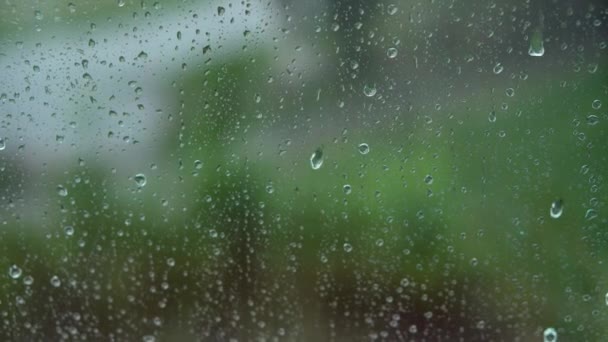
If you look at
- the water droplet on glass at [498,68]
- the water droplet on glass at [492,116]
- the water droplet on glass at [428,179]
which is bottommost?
the water droplet on glass at [428,179]

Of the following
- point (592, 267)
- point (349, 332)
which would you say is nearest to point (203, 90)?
point (349, 332)

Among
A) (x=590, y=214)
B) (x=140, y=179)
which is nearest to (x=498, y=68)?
(x=590, y=214)

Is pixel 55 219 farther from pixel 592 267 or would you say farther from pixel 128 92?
pixel 592 267

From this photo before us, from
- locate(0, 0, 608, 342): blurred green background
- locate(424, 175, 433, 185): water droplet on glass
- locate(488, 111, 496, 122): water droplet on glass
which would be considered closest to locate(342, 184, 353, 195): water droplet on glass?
locate(0, 0, 608, 342): blurred green background

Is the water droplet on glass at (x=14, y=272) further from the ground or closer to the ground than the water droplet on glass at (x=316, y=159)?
closer to the ground

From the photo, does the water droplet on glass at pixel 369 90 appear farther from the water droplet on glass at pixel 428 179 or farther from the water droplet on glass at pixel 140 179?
the water droplet on glass at pixel 140 179

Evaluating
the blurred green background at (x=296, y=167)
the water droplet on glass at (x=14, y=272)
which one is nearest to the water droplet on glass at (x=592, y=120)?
the blurred green background at (x=296, y=167)
